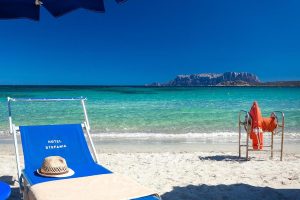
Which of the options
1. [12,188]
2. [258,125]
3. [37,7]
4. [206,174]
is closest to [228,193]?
[206,174]

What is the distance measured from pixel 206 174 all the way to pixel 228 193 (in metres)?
0.97

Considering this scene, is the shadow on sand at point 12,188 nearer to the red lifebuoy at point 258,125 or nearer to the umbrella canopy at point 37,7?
the umbrella canopy at point 37,7

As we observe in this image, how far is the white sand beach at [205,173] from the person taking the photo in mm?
4684

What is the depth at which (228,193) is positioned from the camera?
4684 mm

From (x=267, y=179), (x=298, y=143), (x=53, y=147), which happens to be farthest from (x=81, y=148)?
(x=298, y=143)

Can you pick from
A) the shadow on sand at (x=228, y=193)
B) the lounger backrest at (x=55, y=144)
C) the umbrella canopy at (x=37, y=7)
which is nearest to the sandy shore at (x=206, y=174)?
the shadow on sand at (x=228, y=193)

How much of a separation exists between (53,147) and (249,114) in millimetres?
3838

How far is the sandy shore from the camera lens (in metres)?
4.68

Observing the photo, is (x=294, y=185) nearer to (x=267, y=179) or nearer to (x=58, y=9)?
(x=267, y=179)

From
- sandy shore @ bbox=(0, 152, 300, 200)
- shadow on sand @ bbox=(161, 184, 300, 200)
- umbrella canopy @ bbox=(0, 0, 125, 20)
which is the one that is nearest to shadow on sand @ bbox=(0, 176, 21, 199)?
sandy shore @ bbox=(0, 152, 300, 200)

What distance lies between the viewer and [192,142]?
9.70m

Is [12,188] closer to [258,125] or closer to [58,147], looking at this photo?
[58,147]

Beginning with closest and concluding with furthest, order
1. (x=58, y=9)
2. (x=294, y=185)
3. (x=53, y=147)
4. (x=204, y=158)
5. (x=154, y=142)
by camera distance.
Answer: (x=58, y=9)
(x=53, y=147)
(x=294, y=185)
(x=204, y=158)
(x=154, y=142)

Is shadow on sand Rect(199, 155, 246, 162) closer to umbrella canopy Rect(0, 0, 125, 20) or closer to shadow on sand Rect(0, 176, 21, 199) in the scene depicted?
shadow on sand Rect(0, 176, 21, 199)
